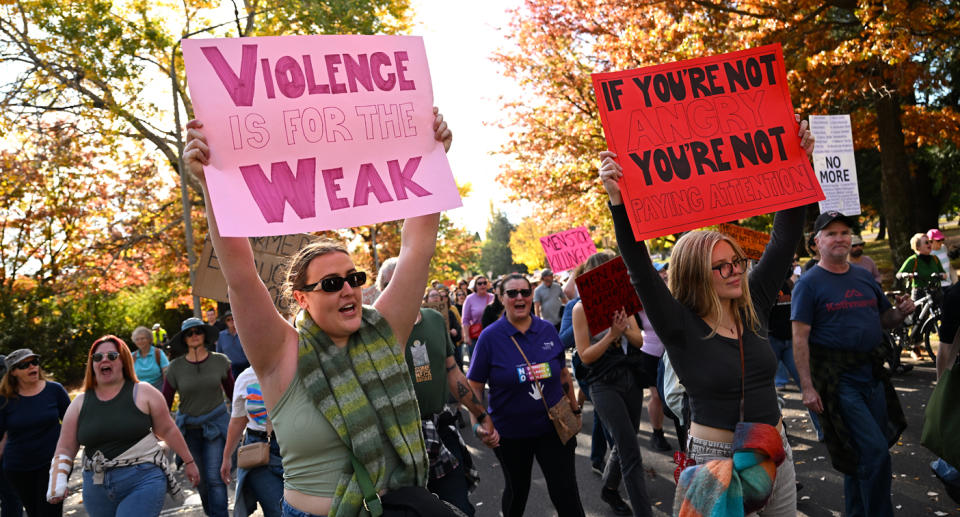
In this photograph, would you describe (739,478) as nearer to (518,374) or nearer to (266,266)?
(518,374)

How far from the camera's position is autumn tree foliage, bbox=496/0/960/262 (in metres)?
11.9

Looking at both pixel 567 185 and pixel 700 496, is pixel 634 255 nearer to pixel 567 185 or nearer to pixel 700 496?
pixel 700 496

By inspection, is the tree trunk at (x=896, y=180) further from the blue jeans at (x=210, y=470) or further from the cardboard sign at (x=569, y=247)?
the blue jeans at (x=210, y=470)

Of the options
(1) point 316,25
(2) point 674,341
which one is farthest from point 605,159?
(1) point 316,25

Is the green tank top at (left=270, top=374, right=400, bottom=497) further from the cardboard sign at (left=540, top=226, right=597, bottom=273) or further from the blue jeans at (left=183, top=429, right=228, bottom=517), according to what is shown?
the cardboard sign at (left=540, top=226, right=597, bottom=273)

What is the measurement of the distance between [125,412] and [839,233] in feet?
16.5

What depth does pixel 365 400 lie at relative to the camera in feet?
7.77

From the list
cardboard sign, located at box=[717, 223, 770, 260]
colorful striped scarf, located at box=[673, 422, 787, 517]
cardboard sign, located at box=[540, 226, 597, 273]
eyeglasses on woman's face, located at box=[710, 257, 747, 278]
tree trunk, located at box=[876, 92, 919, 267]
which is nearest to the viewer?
colorful striped scarf, located at box=[673, 422, 787, 517]

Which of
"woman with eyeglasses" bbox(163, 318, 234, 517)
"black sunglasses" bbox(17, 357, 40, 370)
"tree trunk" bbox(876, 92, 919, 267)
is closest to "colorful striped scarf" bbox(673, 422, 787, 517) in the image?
"woman with eyeglasses" bbox(163, 318, 234, 517)

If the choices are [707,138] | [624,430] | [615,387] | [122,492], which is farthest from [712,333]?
[122,492]

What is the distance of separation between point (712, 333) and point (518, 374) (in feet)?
6.89

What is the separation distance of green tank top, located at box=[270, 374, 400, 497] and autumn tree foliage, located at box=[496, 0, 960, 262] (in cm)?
1142

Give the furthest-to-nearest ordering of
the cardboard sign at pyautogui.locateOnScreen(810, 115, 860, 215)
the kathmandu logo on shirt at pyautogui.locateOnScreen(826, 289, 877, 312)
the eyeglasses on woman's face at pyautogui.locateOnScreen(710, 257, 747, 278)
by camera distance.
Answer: the cardboard sign at pyautogui.locateOnScreen(810, 115, 860, 215) → the kathmandu logo on shirt at pyautogui.locateOnScreen(826, 289, 877, 312) → the eyeglasses on woman's face at pyautogui.locateOnScreen(710, 257, 747, 278)

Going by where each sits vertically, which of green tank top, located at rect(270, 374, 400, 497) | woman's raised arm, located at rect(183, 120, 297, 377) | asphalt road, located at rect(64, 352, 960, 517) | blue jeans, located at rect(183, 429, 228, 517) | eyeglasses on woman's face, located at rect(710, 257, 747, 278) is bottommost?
asphalt road, located at rect(64, 352, 960, 517)
